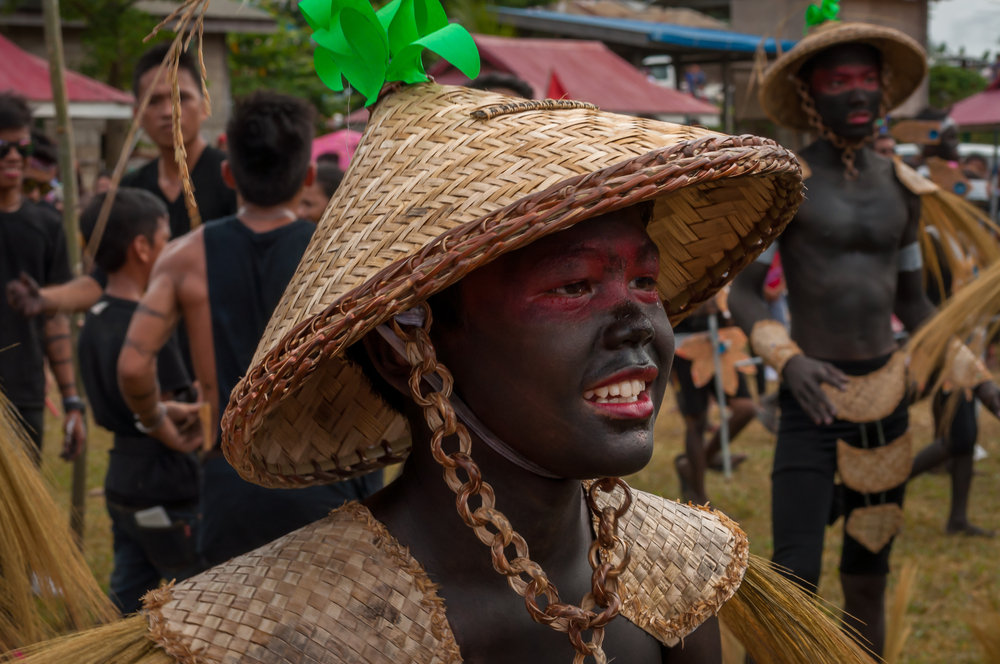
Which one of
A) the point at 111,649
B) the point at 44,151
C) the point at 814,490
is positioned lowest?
the point at 814,490

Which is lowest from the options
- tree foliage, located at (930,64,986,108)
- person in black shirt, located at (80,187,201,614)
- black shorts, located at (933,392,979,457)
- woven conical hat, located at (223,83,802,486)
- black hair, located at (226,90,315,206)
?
tree foliage, located at (930,64,986,108)

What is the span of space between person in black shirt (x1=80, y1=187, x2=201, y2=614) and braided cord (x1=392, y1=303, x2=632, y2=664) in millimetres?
2486

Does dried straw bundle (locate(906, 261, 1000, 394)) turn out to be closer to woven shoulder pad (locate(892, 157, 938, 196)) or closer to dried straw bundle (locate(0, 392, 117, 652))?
woven shoulder pad (locate(892, 157, 938, 196))

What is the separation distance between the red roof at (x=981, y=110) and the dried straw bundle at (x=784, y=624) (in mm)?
10646

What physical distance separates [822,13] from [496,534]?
3.40 meters

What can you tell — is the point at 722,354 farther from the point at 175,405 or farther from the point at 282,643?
the point at 282,643

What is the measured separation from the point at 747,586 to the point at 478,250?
1.03m

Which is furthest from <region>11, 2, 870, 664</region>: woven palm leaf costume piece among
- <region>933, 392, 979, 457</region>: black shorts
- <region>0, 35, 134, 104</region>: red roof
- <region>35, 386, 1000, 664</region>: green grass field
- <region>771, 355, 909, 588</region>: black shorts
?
<region>0, 35, 134, 104</region>: red roof

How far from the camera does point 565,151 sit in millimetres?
1312

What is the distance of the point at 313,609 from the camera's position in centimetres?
146

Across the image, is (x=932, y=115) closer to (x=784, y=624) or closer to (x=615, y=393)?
(x=784, y=624)

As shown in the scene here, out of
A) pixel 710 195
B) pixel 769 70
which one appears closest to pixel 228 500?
pixel 710 195

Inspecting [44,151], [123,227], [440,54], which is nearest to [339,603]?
[440,54]

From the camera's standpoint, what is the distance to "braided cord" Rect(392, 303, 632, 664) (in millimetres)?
1353
